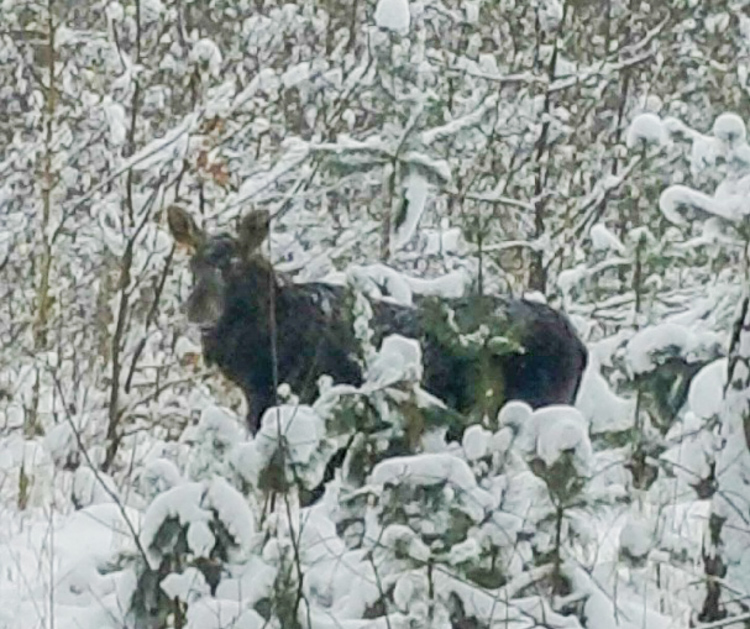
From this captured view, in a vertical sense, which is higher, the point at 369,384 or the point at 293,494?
the point at 369,384

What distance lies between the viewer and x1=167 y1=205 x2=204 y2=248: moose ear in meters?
7.76

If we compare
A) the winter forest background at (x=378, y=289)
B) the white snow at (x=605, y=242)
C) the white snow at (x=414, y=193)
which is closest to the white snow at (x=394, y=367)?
the winter forest background at (x=378, y=289)

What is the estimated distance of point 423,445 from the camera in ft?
15.7

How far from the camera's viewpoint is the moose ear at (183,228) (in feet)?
25.5

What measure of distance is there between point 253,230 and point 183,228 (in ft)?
1.17

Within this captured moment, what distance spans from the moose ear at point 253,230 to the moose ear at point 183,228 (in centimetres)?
24

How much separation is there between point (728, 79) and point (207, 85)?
383cm

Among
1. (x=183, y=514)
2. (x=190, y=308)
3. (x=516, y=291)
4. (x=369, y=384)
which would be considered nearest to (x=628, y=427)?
(x=369, y=384)

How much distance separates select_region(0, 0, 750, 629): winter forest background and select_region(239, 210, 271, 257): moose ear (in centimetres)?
38

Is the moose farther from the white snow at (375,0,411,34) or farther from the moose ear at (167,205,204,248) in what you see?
the white snow at (375,0,411,34)

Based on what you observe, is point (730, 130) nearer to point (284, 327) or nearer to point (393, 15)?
point (284, 327)

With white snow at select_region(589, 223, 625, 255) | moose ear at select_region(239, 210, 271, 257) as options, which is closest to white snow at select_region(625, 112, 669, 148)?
white snow at select_region(589, 223, 625, 255)

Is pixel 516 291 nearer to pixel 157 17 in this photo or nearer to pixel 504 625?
pixel 157 17

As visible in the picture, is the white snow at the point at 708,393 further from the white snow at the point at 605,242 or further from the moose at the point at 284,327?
the white snow at the point at 605,242
